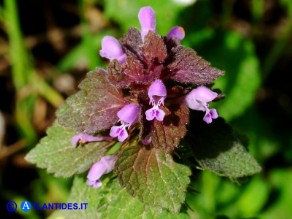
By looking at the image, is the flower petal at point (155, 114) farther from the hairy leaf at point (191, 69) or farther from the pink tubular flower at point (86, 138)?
the pink tubular flower at point (86, 138)

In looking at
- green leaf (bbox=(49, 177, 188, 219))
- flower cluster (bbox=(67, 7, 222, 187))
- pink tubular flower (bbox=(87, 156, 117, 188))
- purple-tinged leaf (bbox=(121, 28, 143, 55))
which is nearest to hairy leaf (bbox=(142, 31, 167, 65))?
flower cluster (bbox=(67, 7, 222, 187))

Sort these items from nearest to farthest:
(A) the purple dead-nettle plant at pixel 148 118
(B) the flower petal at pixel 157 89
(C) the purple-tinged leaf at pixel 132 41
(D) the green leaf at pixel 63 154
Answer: (B) the flower petal at pixel 157 89 < (A) the purple dead-nettle plant at pixel 148 118 < (C) the purple-tinged leaf at pixel 132 41 < (D) the green leaf at pixel 63 154

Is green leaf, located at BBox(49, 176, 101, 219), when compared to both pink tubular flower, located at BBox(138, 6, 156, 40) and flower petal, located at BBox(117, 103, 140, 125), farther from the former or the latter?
pink tubular flower, located at BBox(138, 6, 156, 40)

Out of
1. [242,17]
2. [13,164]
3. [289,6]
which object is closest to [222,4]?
[242,17]

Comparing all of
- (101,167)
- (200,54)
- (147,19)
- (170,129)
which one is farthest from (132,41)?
(200,54)

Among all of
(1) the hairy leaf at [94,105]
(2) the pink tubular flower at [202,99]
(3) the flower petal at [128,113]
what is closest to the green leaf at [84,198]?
(1) the hairy leaf at [94,105]

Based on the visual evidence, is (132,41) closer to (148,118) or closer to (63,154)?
(148,118)
